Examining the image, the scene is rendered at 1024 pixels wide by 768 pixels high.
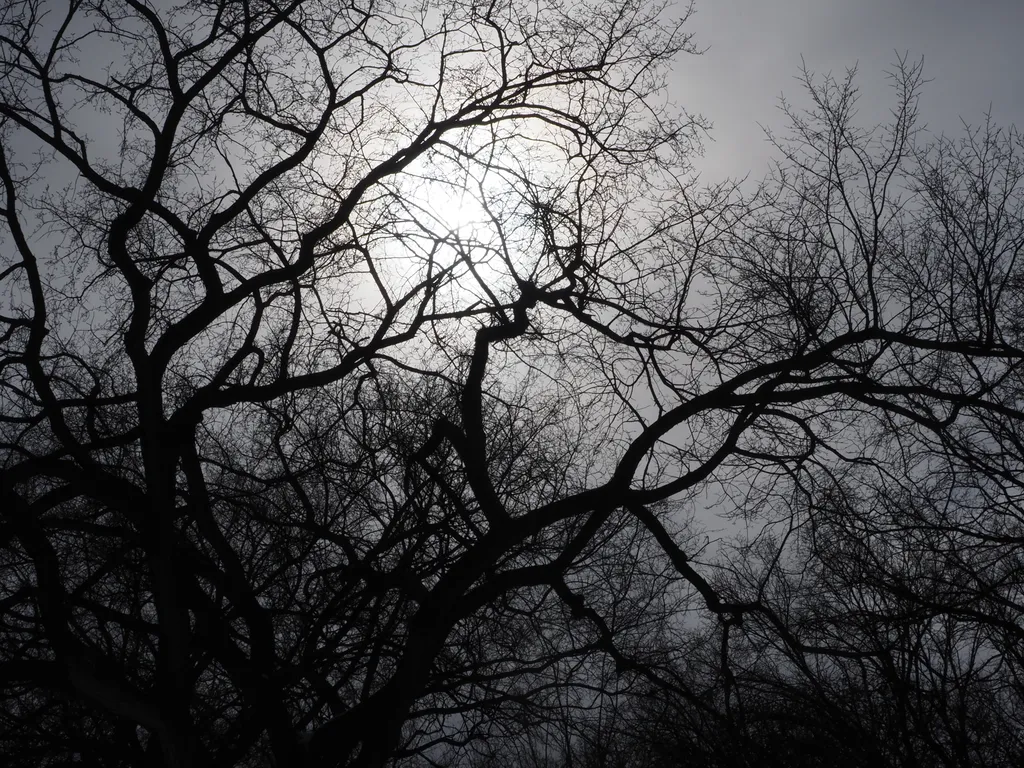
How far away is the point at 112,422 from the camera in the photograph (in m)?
8.80

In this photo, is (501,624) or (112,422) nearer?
(501,624)

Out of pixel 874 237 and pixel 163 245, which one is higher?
pixel 163 245

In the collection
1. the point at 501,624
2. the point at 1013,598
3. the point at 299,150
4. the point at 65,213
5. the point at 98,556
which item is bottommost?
the point at 1013,598

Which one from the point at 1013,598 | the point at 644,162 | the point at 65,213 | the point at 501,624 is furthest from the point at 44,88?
the point at 1013,598

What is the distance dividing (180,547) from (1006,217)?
274 inches

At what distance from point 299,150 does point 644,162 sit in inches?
127

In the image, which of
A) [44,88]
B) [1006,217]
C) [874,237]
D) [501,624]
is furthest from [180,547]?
[1006,217]

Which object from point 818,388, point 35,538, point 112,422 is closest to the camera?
point 35,538

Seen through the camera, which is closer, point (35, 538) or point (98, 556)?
point (35, 538)

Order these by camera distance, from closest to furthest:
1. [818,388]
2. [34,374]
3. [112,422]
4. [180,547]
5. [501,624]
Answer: [818,388]
[180,547]
[34,374]
[501,624]
[112,422]

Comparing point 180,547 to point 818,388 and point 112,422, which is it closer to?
point 112,422

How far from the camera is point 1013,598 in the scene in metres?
7.10

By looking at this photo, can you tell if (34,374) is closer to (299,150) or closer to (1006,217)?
(299,150)

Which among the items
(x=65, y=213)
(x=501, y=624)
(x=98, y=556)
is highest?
(x=65, y=213)
